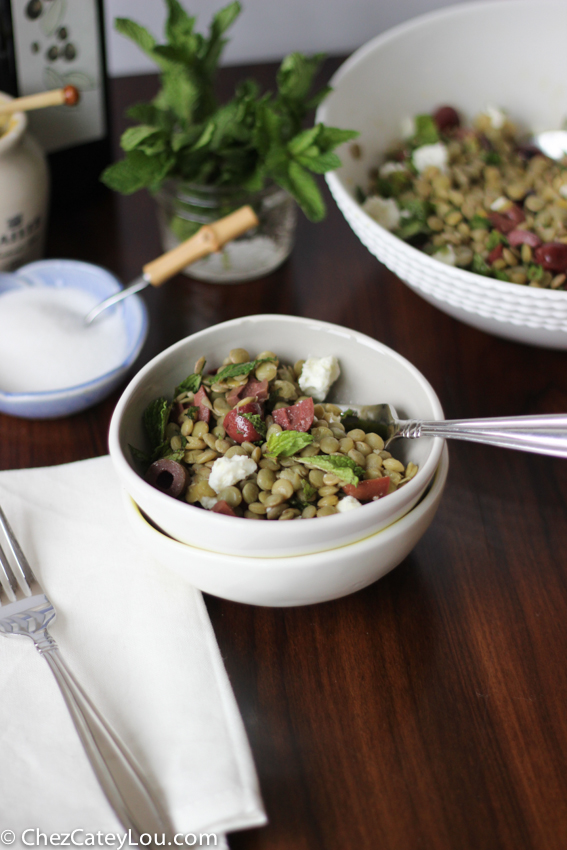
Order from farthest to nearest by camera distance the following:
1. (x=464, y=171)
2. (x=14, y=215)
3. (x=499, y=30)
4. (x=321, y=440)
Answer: (x=499, y=30) → (x=464, y=171) → (x=14, y=215) → (x=321, y=440)

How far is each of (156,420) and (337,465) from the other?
0.18 m

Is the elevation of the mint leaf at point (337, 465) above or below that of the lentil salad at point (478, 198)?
below

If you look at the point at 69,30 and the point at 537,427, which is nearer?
the point at 537,427

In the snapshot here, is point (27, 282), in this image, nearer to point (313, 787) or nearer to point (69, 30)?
Answer: point (69, 30)

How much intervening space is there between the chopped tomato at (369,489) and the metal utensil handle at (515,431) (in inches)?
2.4

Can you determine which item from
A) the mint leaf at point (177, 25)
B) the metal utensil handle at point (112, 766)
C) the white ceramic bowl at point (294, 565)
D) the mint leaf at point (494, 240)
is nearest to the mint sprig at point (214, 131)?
the mint leaf at point (177, 25)

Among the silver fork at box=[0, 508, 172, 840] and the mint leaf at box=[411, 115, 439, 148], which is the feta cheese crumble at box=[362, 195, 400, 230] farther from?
the silver fork at box=[0, 508, 172, 840]

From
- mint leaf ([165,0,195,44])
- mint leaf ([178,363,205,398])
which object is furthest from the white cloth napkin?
mint leaf ([165,0,195,44])

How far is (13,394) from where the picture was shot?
0.74 m

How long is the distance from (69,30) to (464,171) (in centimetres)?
60

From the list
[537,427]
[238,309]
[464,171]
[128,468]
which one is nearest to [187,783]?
[128,468]

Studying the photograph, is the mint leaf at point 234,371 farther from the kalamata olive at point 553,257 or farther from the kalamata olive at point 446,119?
the kalamata olive at point 446,119

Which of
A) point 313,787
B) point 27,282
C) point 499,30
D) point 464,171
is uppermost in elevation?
point 499,30

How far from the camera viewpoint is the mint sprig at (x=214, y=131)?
826 millimetres
